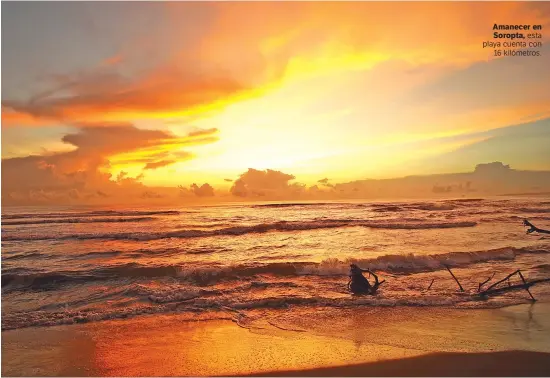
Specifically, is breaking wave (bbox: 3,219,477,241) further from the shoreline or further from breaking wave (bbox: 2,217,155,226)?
the shoreline

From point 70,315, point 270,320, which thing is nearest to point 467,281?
point 270,320

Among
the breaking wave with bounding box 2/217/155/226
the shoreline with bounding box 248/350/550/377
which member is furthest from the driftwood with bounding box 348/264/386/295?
the breaking wave with bounding box 2/217/155/226

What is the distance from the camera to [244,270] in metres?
15.0

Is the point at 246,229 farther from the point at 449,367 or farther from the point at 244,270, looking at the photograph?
the point at 449,367

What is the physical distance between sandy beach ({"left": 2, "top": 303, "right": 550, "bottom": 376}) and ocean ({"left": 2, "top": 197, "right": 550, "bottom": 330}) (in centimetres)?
100

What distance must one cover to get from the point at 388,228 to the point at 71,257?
79.8ft

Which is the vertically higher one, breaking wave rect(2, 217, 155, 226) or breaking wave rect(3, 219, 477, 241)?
breaking wave rect(2, 217, 155, 226)

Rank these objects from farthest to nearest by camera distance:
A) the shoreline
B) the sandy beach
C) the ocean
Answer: the ocean, the sandy beach, the shoreline

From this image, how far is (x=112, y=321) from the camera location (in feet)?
28.5

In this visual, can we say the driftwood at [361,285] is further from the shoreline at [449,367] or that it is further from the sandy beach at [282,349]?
the shoreline at [449,367]

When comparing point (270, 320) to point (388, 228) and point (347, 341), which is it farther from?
point (388, 228)

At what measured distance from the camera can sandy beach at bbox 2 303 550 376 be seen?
5758 mm

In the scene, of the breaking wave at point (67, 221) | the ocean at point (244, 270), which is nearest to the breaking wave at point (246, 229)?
the ocean at point (244, 270)

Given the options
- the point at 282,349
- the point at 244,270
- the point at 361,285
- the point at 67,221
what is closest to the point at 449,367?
the point at 282,349
